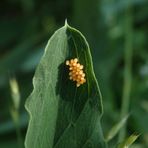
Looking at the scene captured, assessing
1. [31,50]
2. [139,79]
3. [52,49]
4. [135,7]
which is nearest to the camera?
[52,49]

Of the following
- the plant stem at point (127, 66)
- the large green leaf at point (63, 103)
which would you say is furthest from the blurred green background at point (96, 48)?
the large green leaf at point (63, 103)

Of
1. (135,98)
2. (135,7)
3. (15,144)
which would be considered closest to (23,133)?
(15,144)

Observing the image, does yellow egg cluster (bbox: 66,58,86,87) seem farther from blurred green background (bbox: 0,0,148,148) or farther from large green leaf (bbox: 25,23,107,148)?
blurred green background (bbox: 0,0,148,148)

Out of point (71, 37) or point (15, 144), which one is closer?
point (71, 37)

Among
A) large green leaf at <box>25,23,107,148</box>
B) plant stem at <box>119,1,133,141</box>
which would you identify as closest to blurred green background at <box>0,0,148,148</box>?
plant stem at <box>119,1,133,141</box>

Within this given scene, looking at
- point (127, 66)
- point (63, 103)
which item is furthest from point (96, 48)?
point (63, 103)

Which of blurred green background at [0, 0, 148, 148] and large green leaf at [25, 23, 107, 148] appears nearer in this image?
large green leaf at [25, 23, 107, 148]

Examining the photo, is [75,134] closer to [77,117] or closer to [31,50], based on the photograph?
[77,117]
